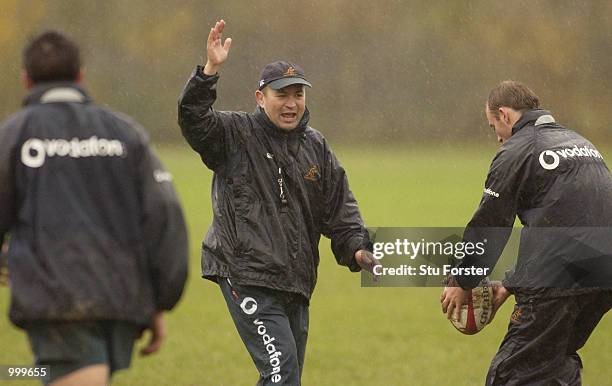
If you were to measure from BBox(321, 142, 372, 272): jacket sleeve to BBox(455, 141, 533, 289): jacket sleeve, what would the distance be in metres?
0.57

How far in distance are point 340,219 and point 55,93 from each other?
92.1 inches

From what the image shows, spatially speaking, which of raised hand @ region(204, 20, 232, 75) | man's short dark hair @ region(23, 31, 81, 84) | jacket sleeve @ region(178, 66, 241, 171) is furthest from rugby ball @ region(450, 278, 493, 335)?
man's short dark hair @ region(23, 31, 81, 84)

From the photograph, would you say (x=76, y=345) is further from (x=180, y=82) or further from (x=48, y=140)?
(x=180, y=82)

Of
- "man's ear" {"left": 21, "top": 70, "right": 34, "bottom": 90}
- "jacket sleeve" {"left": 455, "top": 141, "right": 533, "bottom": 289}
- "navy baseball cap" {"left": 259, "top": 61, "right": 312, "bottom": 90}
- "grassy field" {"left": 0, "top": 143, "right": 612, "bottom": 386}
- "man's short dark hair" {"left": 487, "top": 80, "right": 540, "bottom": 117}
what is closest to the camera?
"man's ear" {"left": 21, "top": 70, "right": 34, "bottom": 90}

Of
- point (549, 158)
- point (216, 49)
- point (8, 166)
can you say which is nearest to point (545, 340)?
point (549, 158)

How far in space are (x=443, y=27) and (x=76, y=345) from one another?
111ft

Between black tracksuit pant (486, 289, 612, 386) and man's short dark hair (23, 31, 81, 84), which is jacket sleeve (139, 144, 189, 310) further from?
black tracksuit pant (486, 289, 612, 386)

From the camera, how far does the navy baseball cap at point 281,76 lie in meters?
5.65

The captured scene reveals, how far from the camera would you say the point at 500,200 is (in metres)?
5.57

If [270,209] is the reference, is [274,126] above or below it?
above

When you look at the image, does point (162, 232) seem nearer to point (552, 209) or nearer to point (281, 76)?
point (281, 76)

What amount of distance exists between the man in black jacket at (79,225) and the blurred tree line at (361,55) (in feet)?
83.7

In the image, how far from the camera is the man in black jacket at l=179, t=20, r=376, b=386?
540 cm

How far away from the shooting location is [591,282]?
18.1ft
